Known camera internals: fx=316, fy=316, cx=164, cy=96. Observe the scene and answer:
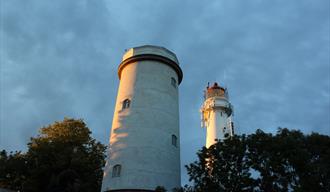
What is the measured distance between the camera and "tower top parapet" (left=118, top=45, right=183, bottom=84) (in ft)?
96.0

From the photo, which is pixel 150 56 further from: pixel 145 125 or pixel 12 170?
pixel 12 170

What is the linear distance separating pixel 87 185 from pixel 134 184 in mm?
9820

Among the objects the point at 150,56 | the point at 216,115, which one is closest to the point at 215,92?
the point at 216,115

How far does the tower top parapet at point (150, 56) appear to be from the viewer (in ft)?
96.0

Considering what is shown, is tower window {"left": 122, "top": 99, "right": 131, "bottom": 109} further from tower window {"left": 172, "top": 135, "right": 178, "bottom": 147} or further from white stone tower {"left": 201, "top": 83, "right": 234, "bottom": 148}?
white stone tower {"left": 201, "top": 83, "right": 234, "bottom": 148}

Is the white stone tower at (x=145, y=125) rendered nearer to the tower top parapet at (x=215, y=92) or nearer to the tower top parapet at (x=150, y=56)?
the tower top parapet at (x=150, y=56)

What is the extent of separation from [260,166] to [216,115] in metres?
20.9

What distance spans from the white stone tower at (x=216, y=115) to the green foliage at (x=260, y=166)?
55.8 ft

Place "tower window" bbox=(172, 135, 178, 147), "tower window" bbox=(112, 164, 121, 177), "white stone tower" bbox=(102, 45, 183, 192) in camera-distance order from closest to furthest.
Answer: "white stone tower" bbox=(102, 45, 183, 192)
"tower window" bbox=(112, 164, 121, 177)
"tower window" bbox=(172, 135, 178, 147)

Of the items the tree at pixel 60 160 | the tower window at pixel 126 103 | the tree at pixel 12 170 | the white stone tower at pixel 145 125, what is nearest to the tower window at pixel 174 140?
the white stone tower at pixel 145 125

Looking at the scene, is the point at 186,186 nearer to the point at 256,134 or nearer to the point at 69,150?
the point at 256,134

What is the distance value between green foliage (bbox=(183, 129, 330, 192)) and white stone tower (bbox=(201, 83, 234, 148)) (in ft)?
55.8

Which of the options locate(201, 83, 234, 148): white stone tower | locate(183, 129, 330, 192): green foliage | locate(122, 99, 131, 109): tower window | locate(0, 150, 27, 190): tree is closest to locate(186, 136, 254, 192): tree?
locate(183, 129, 330, 192): green foliage

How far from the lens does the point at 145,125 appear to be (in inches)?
1024
